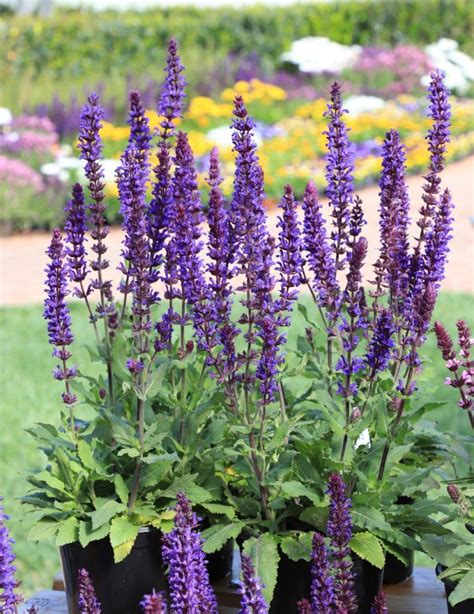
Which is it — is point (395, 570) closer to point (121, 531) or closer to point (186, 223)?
point (121, 531)

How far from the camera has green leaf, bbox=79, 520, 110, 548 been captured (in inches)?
108

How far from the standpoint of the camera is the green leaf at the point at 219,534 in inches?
106

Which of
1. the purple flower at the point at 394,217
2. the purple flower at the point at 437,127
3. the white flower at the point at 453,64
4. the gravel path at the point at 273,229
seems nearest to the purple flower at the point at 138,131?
the purple flower at the point at 394,217

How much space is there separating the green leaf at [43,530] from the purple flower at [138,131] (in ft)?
3.03

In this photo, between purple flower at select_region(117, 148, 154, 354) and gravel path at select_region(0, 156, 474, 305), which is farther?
gravel path at select_region(0, 156, 474, 305)

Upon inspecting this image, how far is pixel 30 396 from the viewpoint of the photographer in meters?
7.05

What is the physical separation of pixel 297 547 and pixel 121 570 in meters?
0.48

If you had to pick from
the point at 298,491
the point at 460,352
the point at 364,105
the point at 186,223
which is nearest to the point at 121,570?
the point at 298,491

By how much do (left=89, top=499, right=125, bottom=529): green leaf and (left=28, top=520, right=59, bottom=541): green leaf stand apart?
10 centimetres

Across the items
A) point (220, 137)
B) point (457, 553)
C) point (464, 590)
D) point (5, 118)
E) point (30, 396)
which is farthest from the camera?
point (5, 118)

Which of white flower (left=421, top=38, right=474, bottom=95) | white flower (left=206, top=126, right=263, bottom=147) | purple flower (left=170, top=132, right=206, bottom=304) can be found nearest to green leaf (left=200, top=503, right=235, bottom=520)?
purple flower (left=170, top=132, right=206, bottom=304)

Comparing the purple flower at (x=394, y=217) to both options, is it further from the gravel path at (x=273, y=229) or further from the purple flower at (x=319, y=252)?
the gravel path at (x=273, y=229)

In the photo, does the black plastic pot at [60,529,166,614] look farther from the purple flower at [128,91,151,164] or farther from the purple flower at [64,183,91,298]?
the purple flower at [128,91,151,164]

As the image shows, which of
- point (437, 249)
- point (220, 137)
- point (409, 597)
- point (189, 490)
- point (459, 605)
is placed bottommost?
point (409, 597)
